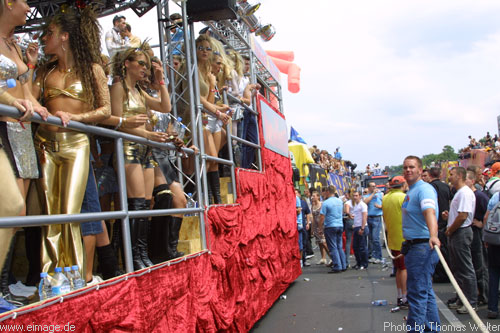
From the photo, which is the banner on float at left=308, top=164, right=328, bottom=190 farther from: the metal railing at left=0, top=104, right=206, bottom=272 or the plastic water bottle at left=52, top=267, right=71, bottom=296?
the plastic water bottle at left=52, top=267, right=71, bottom=296

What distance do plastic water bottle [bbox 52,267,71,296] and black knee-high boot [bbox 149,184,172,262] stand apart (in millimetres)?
1543

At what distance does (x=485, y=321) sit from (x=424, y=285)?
67.6 inches

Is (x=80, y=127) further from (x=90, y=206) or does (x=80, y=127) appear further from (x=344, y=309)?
(x=344, y=309)

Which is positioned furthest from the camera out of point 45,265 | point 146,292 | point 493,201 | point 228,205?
point 493,201

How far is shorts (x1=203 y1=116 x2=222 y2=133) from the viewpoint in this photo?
614 centimetres

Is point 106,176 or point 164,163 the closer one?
point 106,176

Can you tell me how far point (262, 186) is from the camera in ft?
25.6

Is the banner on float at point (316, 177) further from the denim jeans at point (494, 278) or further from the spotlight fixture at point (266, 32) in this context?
the denim jeans at point (494, 278)

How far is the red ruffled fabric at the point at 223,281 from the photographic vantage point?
299 cm

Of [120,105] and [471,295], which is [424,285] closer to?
[471,295]

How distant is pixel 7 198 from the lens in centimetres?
274

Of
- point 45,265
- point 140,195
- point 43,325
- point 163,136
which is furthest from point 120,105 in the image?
point 43,325

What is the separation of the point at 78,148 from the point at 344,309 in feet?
18.8

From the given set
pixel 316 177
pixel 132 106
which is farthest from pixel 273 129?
pixel 316 177
